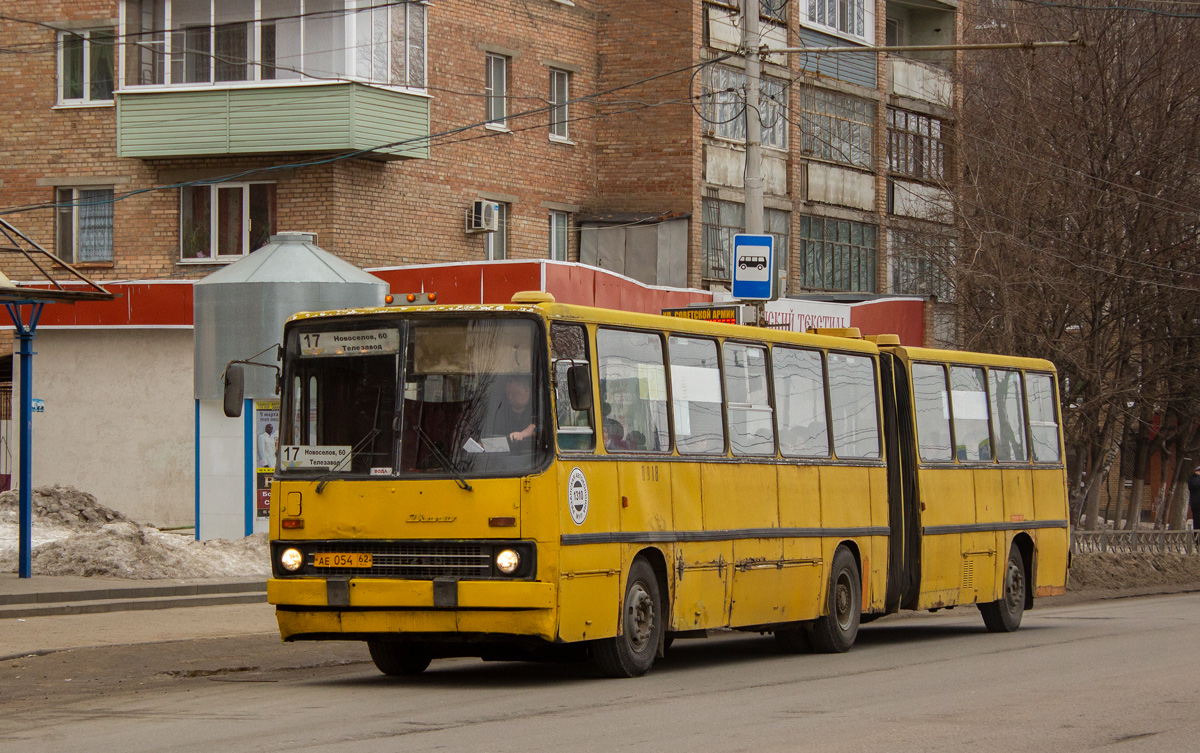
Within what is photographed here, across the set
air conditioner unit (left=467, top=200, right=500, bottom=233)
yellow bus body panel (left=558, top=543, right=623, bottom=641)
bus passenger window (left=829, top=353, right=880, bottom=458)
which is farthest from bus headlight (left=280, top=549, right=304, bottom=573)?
air conditioner unit (left=467, top=200, right=500, bottom=233)

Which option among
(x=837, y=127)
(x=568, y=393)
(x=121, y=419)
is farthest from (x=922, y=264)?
(x=568, y=393)

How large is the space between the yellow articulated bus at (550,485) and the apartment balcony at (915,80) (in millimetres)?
28450

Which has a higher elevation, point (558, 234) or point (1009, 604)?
point (558, 234)

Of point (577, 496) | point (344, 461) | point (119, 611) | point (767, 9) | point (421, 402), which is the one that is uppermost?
point (767, 9)

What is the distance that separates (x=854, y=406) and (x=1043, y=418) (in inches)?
172

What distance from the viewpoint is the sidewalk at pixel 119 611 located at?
1516cm

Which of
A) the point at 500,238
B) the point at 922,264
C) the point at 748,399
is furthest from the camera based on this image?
the point at 922,264

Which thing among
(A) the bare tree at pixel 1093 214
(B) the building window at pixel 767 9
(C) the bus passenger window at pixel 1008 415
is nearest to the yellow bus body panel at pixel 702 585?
(C) the bus passenger window at pixel 1008 415

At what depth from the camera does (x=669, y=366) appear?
12.5m

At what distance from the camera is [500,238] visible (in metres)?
33.5

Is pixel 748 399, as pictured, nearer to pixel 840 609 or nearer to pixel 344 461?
pixel 840 609

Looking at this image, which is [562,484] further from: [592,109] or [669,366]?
[592,109]

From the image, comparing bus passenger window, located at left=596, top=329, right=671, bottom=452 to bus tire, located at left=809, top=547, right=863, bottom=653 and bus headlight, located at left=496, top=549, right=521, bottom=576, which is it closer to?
bus headlight, located at left=496, top=549, right=521, bottom=576

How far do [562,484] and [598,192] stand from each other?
2474 centimetres
